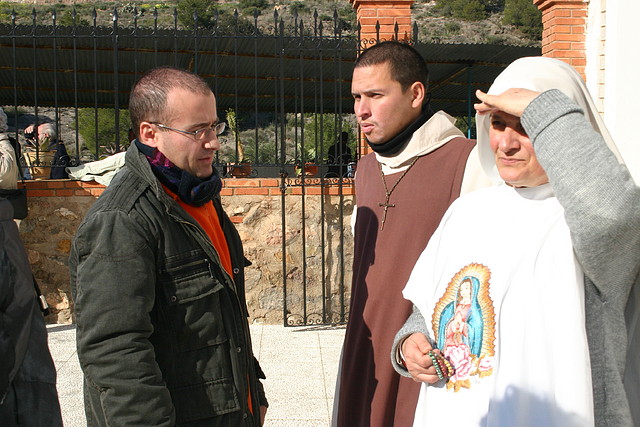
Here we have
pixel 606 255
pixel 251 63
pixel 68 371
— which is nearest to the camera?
pixel 606 255

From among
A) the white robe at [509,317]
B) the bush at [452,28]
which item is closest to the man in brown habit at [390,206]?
the white robe at [509,317]

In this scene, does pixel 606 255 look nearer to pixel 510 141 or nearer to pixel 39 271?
pixel 510 141

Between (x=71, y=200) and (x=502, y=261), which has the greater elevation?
(x=502, y=261)

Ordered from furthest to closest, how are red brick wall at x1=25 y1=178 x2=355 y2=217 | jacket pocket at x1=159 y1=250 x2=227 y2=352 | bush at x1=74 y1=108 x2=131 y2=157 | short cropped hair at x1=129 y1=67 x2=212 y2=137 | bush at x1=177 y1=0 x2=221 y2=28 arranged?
bush at x1=177 y1=0 x2=221 y2=28
bush at x1=74 y1=108 x2=131 y2=157
red brick wall at x1=25 y1=178 x2=355 y2=217
short cropped hair at x1=129 y1=67 x2=212 y2=137
jacket pocket at x1=159 y1=250 x2=227 y2=352

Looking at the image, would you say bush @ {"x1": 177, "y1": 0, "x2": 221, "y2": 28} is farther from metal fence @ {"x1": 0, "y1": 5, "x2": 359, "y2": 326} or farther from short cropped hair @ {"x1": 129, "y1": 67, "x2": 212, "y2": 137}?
short cropped hair @ {"x1": 129, "y1": 67, "x2": 212, "y2": 137}

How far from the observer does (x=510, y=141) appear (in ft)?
5.43

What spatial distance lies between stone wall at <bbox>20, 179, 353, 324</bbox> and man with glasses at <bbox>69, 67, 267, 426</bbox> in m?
4.34

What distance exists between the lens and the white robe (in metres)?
1.45

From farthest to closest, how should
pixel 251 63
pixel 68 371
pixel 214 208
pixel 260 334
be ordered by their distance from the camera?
pixel 251 63, pixel 260 334, pixel 68 371, pixel 214 208

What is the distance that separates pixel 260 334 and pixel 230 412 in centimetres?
438

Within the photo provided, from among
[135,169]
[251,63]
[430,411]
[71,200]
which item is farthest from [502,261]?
[251,63]

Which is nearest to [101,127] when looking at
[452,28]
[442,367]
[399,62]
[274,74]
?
[274,74]

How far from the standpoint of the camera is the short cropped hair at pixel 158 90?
6.48 ft

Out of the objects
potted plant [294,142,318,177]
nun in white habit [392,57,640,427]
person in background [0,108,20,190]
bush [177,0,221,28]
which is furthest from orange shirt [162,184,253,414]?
bush [177,0,221,28]
